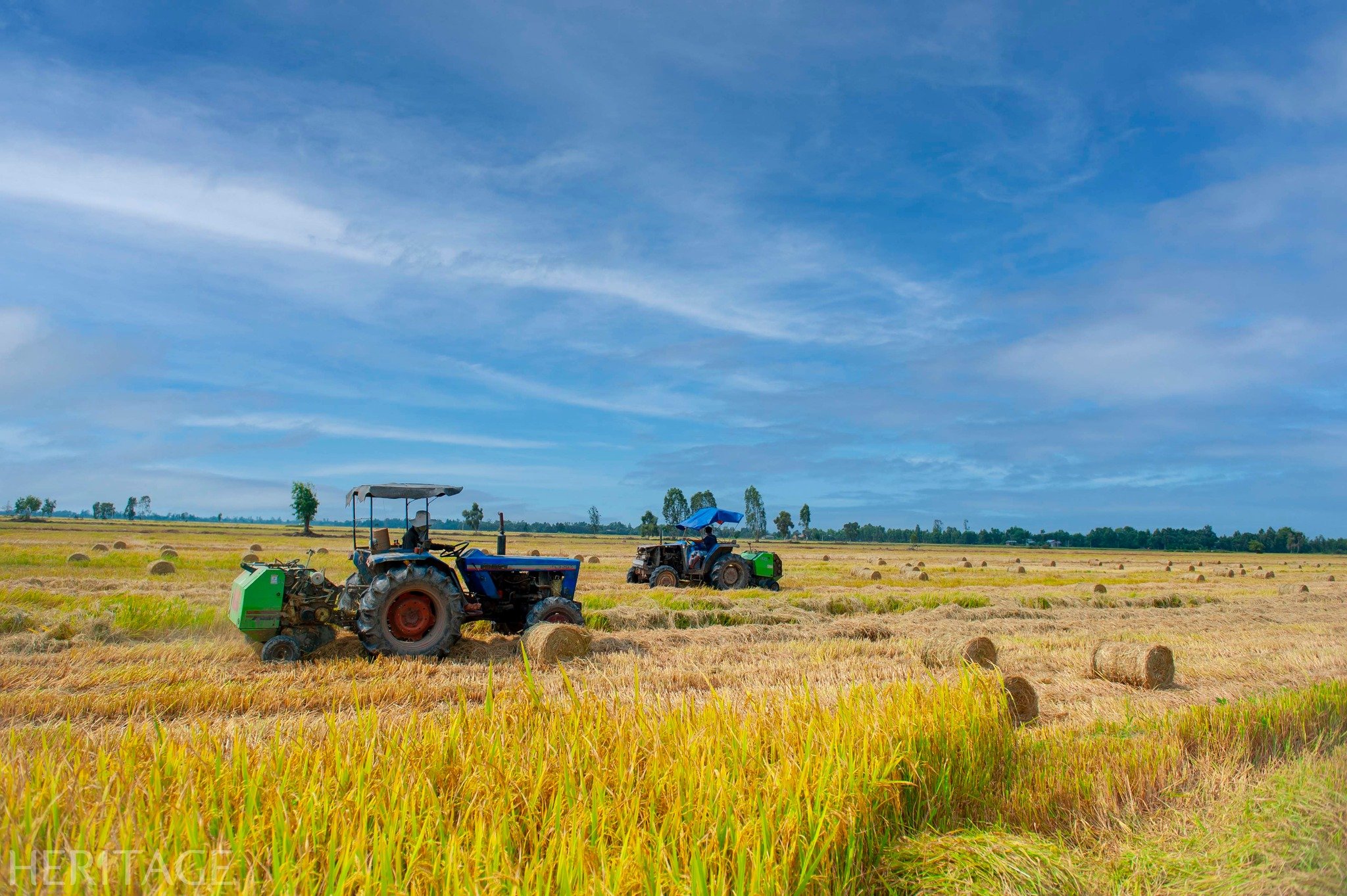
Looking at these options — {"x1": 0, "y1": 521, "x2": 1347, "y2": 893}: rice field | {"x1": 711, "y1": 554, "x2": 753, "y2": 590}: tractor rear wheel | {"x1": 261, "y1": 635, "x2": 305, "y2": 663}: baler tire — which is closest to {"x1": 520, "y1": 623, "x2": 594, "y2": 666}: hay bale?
{"x1": 0, "y1": 521, "x2": 1347, "y2": 893}: rice field

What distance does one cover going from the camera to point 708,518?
19.6 meters

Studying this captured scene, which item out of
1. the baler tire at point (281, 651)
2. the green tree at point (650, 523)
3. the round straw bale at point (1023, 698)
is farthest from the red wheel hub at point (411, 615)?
the green tree at point (650, 523)

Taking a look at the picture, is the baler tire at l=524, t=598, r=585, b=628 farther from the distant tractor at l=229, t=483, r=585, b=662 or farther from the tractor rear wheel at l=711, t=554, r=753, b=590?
the tractor rear wheel at l=711, t=554, r=753, b=590

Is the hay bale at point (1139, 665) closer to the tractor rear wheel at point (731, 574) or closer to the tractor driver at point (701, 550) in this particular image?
the tractor rear wheel at point (731, 574)

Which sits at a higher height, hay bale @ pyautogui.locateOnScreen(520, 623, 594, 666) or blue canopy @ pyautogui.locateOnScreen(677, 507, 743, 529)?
blue canopy @ pyautogui.locateOnScreen(677, 507, 743, 529)

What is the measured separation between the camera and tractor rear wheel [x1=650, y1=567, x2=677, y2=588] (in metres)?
19.1

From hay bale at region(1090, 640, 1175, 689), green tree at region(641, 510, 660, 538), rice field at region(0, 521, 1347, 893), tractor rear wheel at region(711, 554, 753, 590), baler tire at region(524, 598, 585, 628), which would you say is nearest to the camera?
rice field at region(0, 521, 1347, 893)

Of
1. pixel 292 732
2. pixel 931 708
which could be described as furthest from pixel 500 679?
pixel 931 708

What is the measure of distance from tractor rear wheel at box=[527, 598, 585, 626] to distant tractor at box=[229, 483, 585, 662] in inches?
0.5

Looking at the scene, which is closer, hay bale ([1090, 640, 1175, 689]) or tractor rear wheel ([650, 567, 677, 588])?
hay bale ([1090, 640, 1175, 689])

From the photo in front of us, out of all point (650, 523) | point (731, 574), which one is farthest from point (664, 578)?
point (650, 523)

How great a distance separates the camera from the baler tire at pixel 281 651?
8492 millimetres

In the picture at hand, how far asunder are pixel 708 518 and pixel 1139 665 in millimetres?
11689

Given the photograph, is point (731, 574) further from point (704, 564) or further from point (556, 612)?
point (556, 612)
